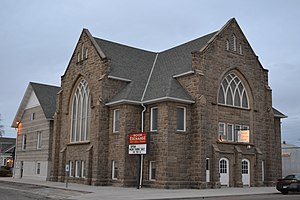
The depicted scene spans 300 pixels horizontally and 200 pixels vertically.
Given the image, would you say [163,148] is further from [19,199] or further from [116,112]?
[19,199]

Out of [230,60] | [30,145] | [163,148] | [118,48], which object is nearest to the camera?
[163,148]

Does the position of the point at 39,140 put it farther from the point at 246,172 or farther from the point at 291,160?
the point at 291,160

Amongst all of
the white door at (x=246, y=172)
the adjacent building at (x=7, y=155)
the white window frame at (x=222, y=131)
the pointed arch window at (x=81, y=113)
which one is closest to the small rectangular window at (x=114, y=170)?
the pointed arch window at (x=81, y=113)

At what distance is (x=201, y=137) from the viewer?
97.5ft

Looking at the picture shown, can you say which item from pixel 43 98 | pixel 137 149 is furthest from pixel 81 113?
pixel 43 98

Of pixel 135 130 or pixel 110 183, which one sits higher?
pixel 135 130

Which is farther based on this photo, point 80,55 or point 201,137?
point 80,55

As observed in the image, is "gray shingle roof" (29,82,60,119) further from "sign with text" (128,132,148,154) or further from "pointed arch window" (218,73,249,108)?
"pointed arch window" (218,73,249,108)

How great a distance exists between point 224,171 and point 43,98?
23128mm

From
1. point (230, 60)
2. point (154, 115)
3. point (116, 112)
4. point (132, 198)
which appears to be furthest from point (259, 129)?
point (132, 198)

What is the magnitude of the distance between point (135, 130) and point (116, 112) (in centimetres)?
237

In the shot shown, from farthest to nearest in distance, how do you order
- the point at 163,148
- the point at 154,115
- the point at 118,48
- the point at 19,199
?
the point at 118,48 < the point at 154,115 < the point at 163,148 < the point at 19,199

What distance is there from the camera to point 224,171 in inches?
1262

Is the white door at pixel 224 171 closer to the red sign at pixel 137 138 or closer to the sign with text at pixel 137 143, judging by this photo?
the sign with text at pixel 137 143
